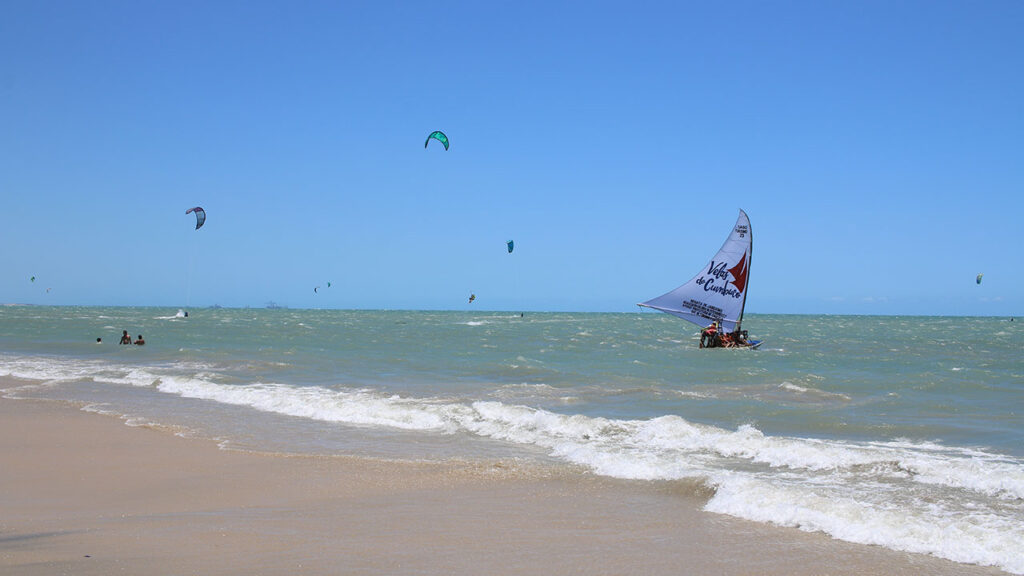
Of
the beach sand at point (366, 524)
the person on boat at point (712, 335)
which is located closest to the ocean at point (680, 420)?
the beach sand at point (366, 524)

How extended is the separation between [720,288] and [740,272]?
0.86 metres

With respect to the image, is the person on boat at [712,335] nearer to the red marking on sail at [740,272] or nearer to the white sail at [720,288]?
the white sail at [720,288]

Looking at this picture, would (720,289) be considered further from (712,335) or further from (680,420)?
(680,420)

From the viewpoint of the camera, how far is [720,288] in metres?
26.3

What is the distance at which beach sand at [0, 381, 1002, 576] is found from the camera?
479 centimetres

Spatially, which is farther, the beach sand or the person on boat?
the person on boat

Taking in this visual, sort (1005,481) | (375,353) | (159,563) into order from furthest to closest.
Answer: (375,353)
(1005,481)
(159,563)

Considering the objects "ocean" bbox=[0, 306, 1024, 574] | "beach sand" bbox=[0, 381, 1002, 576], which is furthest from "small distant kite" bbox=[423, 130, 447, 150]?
"beach sand" bbox=[0, 381, 1002, 576]

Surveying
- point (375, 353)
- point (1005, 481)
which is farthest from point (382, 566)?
point (375, 353)

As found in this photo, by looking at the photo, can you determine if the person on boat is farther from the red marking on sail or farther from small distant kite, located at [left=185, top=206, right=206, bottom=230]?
small distant kite, located at [left=185, top=206, right=206, bottom=230]

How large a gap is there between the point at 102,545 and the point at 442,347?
91.5 feet

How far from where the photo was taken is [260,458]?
330 inches

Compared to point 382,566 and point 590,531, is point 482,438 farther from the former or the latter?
point 382,566

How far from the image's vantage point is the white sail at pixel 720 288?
25.9 m
